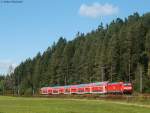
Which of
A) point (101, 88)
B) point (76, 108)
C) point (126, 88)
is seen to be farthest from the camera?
point (101, 88)

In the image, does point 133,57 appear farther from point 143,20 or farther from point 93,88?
point 93,88

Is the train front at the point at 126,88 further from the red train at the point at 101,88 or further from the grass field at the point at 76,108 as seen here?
A: the grass field at the point at 76,108

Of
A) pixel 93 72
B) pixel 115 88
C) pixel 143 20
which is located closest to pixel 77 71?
pixel 93 72

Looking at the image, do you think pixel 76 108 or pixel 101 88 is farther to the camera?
pixel 101 88

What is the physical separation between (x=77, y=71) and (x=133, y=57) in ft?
123

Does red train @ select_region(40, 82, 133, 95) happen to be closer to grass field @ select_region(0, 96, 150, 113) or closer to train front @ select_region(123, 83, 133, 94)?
train front @ select_region(123, 83, 133, 94)

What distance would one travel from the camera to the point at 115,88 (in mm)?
98125

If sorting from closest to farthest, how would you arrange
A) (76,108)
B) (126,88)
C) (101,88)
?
(76,108)
(126,88)
(101,88)

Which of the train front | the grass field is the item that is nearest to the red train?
the train front

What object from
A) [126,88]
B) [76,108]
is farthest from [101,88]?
[76,108]

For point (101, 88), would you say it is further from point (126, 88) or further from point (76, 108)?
point (76, 108)

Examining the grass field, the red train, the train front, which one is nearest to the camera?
the grass field

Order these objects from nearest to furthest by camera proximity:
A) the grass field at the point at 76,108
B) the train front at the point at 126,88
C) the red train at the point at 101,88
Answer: the grass field at the point at 76,108, the train front at the point at 126,88, the red train at the point at 101,88

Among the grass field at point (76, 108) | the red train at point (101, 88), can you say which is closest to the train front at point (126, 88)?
the red train at point (101, 88)
